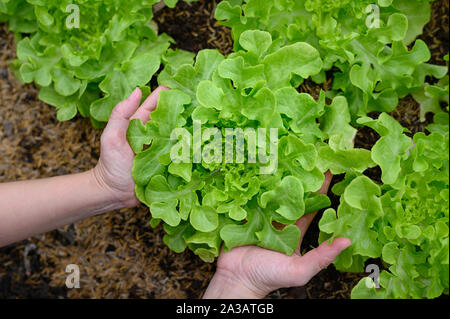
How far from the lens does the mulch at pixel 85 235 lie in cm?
221

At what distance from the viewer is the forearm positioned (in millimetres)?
1854

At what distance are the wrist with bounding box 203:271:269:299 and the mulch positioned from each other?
1.29 ft

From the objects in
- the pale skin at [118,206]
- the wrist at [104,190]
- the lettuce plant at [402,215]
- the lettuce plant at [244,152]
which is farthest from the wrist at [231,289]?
the wrist at [104,190]

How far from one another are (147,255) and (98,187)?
1.76 feet

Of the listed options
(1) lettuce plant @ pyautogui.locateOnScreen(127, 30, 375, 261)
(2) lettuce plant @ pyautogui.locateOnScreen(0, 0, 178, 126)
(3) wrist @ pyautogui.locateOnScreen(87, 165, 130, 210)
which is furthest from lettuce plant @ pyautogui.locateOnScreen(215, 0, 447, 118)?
(3) wrist @ pyautogui.locateOnScreen(87, 165, 130, 210)

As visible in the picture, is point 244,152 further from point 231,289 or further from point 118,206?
point 118,206

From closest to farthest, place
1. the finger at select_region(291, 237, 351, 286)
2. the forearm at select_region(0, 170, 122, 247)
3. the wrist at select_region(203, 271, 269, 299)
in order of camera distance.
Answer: the finger at select_region(291, 237, 351, 286)
the wrist at select_region(203, 271, 269, 299)
the forearm at select_region(0, 170, 122, 247)

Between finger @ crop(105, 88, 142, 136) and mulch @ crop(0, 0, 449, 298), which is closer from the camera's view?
finger @ crop(105, 88, 142, 136)

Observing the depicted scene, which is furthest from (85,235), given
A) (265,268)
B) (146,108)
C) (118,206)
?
(265,268)

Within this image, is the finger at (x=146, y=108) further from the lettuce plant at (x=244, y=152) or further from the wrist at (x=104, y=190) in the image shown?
the wrist at (x=104, y=190)

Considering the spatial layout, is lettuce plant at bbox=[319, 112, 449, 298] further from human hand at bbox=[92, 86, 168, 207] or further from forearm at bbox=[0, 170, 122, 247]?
forearm at bbox=[0, 170, 122, 247]

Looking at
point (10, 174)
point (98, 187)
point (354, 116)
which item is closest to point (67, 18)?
point (98, 187)

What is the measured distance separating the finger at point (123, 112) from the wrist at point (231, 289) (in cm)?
71

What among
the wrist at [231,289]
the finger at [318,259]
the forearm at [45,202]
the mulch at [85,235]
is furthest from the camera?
the mulch at [85,235]
